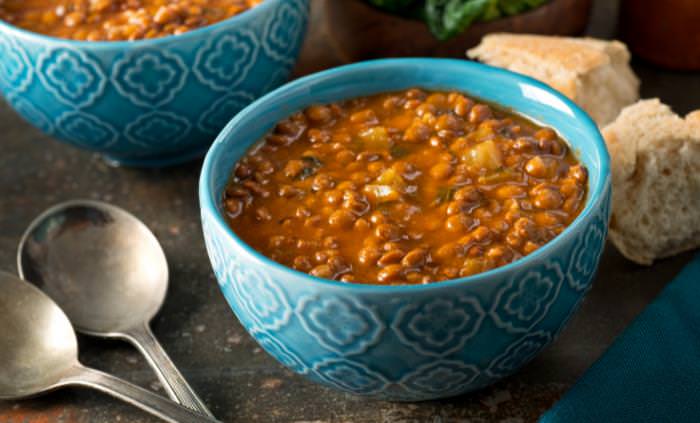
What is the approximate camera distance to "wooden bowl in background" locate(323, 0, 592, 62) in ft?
10.8

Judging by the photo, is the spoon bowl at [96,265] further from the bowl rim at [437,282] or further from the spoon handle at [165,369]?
the bowl rim at [437,282]

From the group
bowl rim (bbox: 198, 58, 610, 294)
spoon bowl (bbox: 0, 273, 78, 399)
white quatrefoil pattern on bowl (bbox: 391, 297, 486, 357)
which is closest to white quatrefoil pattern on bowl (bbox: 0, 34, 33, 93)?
spoon bowl (bbox: 0, 273, 78, 399)

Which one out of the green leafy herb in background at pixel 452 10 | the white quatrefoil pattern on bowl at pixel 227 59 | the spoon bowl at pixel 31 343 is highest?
the white quatrefoil pattern on bowl at pixel 227 59

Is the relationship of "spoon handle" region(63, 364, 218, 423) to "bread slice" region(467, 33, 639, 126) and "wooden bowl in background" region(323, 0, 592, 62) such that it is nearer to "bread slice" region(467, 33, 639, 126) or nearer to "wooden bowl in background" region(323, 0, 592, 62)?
"bread slice" region(467, 33, 639, 126)

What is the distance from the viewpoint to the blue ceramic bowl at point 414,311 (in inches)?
72.9

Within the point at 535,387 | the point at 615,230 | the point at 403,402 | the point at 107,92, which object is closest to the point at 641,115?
the point at 615,230

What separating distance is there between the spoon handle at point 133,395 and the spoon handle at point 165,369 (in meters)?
0.06

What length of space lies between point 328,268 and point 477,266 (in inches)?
12.1

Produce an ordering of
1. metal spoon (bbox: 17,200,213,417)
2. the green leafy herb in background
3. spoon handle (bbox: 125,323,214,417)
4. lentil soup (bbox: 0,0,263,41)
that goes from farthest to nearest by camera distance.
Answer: the green leafy herb in background < lentil soup (bbox: 0,0,263,41) < metal spoon (bbox: 17,200,213,417) < spoon handle (bbox: 125,323,214,417)

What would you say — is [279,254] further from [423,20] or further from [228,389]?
[423,20]

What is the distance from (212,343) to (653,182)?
1255 mm

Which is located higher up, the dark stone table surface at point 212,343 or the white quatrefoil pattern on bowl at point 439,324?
the white quatrefoil pattern on bowl at point 439,324

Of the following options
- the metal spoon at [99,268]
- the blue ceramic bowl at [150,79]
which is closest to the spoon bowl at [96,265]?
the metal spoon at [99,268]

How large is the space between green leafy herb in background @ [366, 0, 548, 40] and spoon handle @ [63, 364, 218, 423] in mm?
1612
